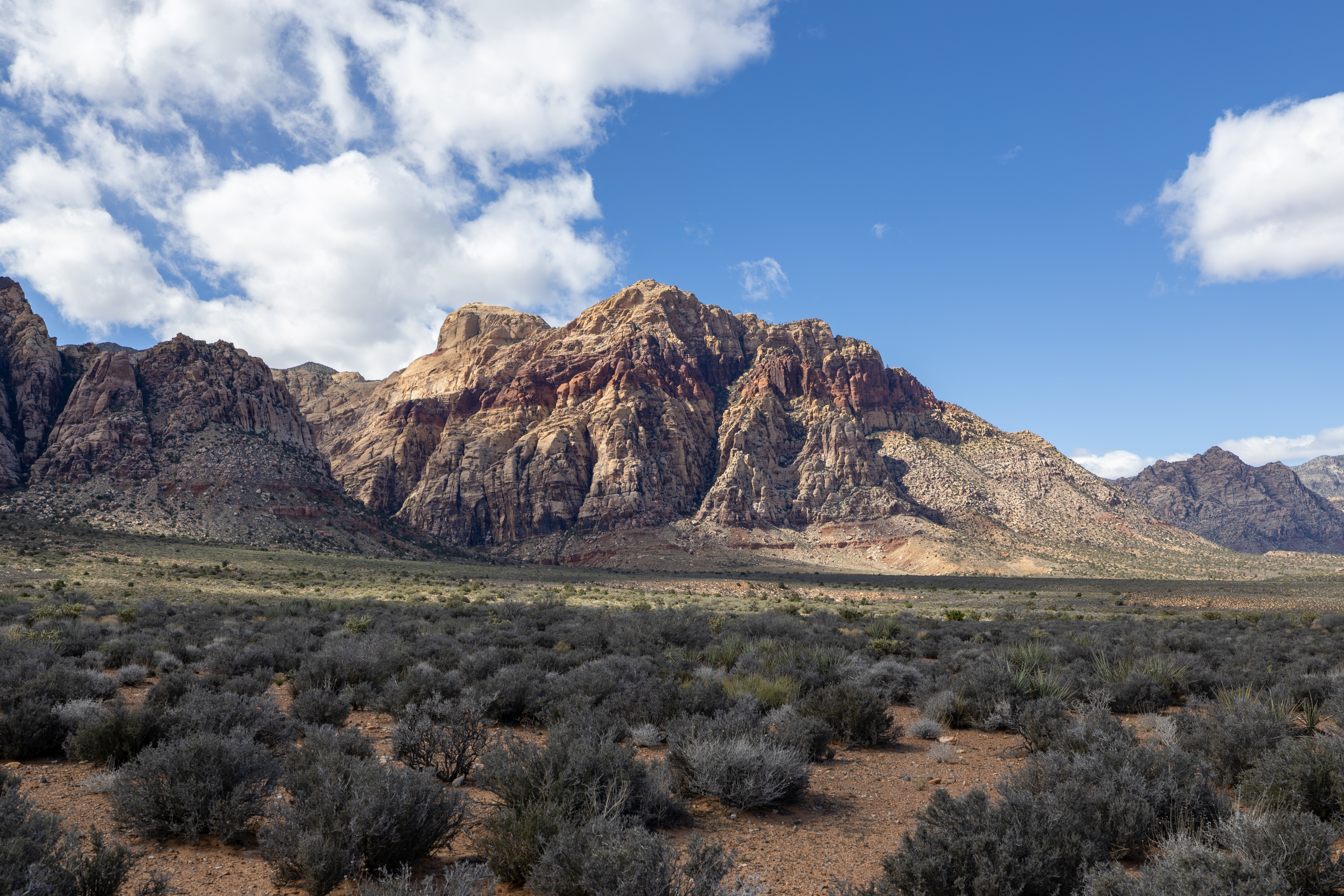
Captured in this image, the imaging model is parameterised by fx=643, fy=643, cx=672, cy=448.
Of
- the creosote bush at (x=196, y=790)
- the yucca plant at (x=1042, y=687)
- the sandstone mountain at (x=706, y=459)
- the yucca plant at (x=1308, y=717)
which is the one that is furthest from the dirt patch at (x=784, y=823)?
the sandstone mountain at (x=706, y=459)

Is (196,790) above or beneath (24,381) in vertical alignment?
beneath

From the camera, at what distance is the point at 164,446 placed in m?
76.1

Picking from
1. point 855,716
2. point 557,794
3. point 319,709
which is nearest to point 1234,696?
point 855,716

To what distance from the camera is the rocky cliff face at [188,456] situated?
66000 millimetres

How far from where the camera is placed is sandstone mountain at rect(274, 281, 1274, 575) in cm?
10188

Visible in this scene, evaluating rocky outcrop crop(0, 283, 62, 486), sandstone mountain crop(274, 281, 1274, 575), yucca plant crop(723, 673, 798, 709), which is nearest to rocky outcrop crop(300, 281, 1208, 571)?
sandstone mountain crop(274, 281, 1274, 575)

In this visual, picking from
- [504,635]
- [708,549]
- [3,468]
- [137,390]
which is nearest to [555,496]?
[708,549]

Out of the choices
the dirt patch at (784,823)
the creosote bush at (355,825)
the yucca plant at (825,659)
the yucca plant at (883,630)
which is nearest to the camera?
the creosote bush at (355,825)

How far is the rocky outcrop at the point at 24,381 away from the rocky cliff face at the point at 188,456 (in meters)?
1.68

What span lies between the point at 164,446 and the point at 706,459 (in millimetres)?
83923

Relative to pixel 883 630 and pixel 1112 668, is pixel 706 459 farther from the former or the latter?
pixel 1112 668

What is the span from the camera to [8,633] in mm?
14102

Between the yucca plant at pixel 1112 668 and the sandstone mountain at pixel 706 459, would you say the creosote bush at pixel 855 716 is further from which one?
the sandstone mountain at pixel 706 459

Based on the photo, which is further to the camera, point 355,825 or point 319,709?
point 319,709
